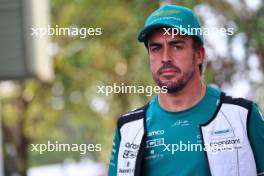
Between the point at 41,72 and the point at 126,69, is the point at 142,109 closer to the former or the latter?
the point at 41,72

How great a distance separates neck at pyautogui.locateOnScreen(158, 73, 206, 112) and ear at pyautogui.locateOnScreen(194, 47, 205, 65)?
137 mm

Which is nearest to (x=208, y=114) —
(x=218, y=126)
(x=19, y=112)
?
(x=218, y=126)

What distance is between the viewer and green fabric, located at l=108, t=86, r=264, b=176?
325cm

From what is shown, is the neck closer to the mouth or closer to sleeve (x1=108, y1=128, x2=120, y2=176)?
the mouth

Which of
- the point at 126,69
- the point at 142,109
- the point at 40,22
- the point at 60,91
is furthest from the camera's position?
the point at 60,91

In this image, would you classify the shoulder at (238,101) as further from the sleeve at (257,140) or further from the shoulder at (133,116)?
the shoulder at (133,116)

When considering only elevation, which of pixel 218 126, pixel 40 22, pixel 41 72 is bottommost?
pixel 218 126

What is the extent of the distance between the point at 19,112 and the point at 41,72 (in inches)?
449

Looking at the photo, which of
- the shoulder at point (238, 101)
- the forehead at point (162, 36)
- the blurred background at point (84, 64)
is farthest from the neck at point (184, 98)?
the blurred background at point (84, 64)

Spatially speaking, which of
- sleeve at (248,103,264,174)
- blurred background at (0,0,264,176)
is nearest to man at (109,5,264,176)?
sleeve at (248,103,264,174)

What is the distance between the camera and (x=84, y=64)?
12.5 m

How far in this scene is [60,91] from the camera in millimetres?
13961

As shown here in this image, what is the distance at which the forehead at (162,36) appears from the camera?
347 cm

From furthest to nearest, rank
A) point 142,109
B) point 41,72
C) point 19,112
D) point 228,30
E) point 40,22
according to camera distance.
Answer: point 19,112 → point 228,30 → point 40,22 → point 41,72 → point 142,109
